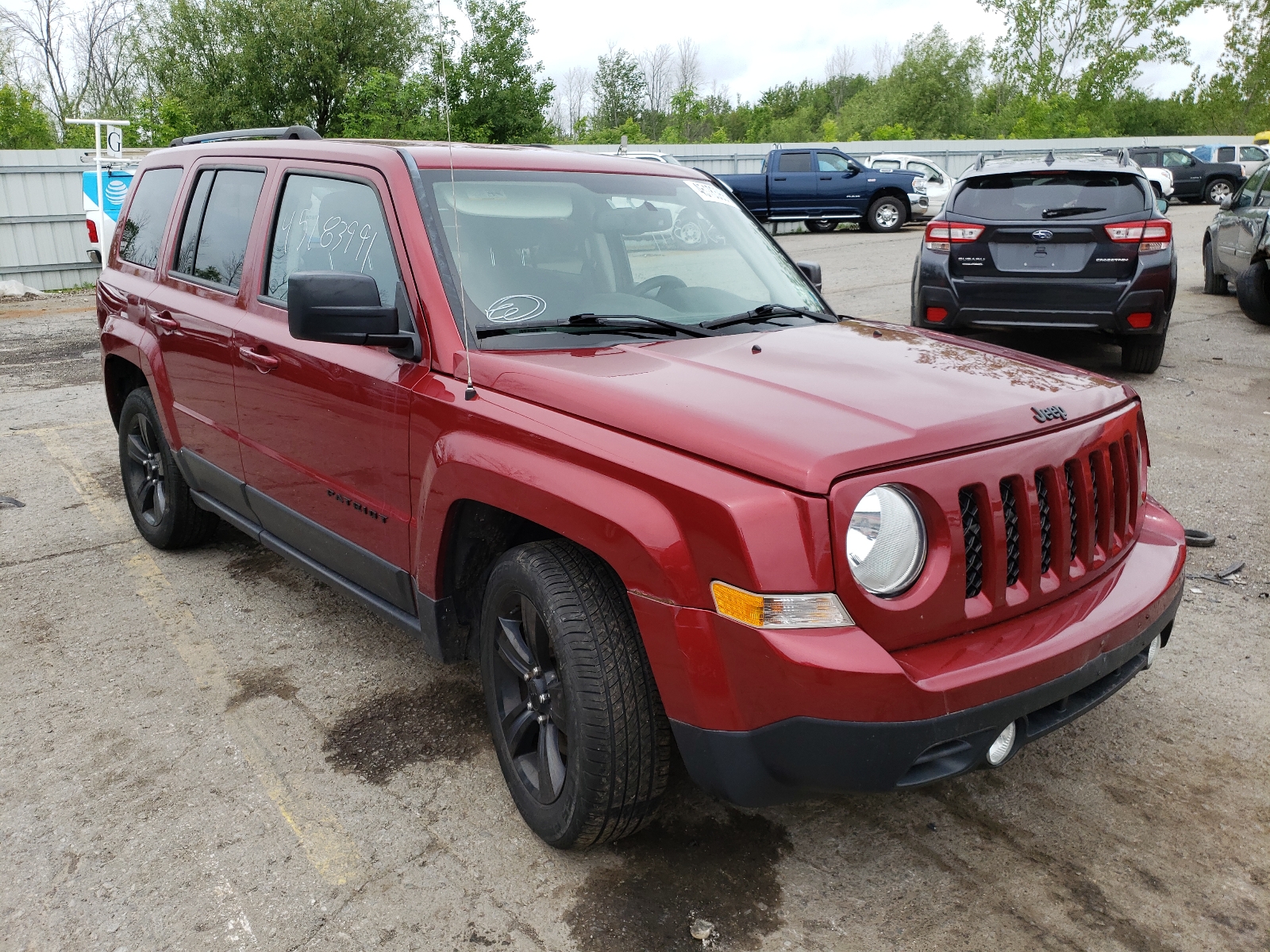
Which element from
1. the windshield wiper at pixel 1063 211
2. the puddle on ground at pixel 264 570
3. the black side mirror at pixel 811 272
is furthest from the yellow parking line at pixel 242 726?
the windshield wiper at pixel 1063 211

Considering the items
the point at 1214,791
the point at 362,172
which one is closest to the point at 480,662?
the point at 362,172

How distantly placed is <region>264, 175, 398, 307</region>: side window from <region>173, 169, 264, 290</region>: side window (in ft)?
0.84

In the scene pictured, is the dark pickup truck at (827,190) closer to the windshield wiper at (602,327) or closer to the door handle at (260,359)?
the door handle at (260,359)

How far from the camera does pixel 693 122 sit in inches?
2426

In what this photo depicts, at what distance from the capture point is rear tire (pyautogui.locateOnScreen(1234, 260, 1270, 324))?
420 inches

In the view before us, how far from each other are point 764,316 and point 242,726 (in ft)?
7.33

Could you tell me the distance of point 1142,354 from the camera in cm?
842

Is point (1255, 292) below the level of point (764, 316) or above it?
below

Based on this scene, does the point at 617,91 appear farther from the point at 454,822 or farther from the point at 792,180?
the point at 454,822

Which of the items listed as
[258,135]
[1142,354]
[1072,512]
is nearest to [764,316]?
[1072,512]

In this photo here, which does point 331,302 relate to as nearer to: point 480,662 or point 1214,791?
point 480,662

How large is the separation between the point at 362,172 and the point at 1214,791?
3228mm

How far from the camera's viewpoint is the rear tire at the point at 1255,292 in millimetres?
10672

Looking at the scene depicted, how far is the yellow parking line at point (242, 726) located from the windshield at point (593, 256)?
57.1 inches
